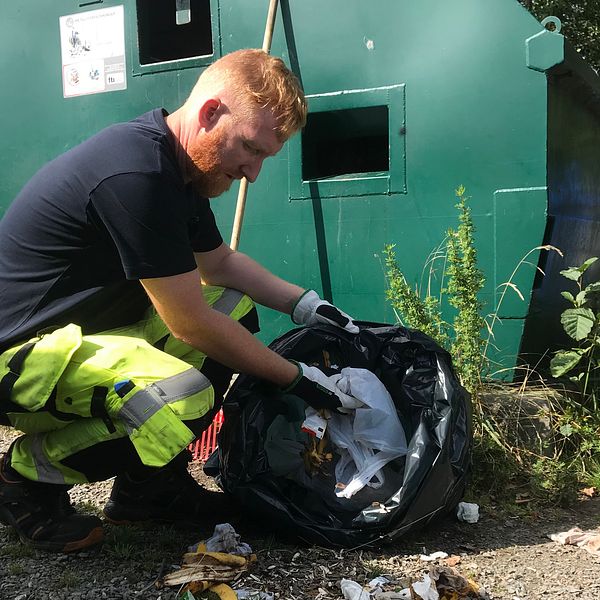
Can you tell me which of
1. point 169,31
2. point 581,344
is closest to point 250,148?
point 581,344

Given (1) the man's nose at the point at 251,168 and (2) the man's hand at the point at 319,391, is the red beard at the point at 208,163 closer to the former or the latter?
(1) the man's nose at the point at 251,168

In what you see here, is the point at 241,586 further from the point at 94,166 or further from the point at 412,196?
the point at 412,196

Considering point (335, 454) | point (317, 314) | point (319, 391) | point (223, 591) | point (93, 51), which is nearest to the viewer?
point (223, 591)

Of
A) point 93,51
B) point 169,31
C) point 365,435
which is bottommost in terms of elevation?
point 365,435

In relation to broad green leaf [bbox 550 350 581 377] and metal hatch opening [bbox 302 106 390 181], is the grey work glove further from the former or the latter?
metal hatch opening [bbox 302 106 390 181]

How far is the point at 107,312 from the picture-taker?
7.00 ft

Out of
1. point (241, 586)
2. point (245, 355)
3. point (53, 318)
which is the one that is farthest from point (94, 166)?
point (241, 586)

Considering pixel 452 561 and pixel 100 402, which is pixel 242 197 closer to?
pixel 100 402

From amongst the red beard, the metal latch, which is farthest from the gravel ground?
the metal latch

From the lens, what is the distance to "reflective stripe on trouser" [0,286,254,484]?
1805 mm

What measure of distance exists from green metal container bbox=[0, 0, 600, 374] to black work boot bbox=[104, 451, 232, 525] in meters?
1.40

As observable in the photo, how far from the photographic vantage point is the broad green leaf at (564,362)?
9.26ft

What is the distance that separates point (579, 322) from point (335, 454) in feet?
4.13

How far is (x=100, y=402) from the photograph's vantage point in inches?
73.4
